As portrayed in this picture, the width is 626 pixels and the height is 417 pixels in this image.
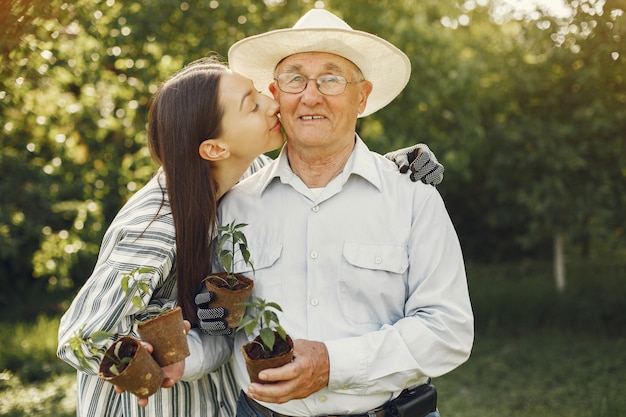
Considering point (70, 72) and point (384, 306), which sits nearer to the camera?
point (384, 306)

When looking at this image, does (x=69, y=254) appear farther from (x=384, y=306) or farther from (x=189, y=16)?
(x=384, y=306)

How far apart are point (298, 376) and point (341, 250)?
1.78 ft

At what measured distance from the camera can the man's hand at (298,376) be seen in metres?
2.22

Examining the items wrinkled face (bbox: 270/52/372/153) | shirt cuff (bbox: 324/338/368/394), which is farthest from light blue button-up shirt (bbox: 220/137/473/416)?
wrinkled face (bbox: 270/52/372/153)

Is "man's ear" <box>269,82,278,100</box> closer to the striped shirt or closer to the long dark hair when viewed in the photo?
the long dark hair

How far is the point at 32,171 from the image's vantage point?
20.7 feet

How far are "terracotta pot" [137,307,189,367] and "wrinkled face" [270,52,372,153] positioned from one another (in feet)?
2.92

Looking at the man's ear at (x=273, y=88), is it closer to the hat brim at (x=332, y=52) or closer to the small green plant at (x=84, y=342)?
the hat brim at (x=332, y=52)

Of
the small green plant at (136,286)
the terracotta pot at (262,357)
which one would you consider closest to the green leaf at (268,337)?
the terracotta pot at (262,357)

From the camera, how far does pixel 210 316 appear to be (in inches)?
95.4

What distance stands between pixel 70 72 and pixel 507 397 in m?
4.37

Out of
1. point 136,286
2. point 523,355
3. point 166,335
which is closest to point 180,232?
point 136,286

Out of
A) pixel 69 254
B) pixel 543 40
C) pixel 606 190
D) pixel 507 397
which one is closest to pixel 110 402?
pixel 507 397

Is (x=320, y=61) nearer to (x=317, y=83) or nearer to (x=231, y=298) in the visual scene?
(x=317, y=83)
